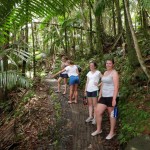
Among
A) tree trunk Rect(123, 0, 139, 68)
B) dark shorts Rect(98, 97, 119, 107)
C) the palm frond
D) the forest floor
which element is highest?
tree trunk Rect(123, 0, 139, 68)

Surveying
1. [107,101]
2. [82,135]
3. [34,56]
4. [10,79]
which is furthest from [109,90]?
[34,56]

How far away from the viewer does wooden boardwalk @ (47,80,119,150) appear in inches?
234

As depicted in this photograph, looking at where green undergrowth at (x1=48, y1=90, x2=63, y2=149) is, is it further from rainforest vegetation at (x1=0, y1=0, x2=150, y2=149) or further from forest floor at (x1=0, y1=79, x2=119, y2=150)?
rainforest vegetation at (x1=0, y1=0, x2=150, y2=149)

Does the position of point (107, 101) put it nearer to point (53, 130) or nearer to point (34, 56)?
point (53, 130)

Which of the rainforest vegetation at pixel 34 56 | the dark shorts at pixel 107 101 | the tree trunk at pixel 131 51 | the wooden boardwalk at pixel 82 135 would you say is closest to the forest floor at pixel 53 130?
the wooden boardwalk at pixel 82 135

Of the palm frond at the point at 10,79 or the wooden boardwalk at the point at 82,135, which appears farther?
the wooden boardwalk at the point at 82,135

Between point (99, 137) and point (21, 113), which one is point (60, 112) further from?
point (99, 137)

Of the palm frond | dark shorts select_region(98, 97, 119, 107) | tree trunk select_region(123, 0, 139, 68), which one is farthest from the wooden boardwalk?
the palm frond

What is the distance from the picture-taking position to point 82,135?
21.4ft

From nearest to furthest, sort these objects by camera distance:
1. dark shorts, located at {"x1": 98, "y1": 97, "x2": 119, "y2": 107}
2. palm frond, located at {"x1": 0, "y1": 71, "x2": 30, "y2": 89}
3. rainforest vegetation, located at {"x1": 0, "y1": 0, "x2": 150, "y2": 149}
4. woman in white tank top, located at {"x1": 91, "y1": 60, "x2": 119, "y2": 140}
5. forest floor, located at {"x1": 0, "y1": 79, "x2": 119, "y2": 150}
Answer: rainforest vegetation, located at {"x1": 0, "y1": 0, "x2": 150, "y2": 149} < palm frond, located at {"x1": 0, "y1": 71, "x2": 30, "y2": 89} < woman in white tank top, located at {"x1": 91, "y1": 60, "x2": 119, "y2": 140} < dark shorts, located at {"x1": 98, "y1": 97, "x2": 119, "y2": 107} < forest floor, located at {"x1": 0, "y1": 79, "x2": 119, "y2": 150}

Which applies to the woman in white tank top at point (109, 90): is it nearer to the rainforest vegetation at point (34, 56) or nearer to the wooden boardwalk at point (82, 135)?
the wooden boardwalk at point (82, 135)

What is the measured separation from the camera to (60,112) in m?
8.33

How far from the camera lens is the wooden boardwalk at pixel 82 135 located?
5.94 metres

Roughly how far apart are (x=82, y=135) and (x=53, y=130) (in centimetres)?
92
